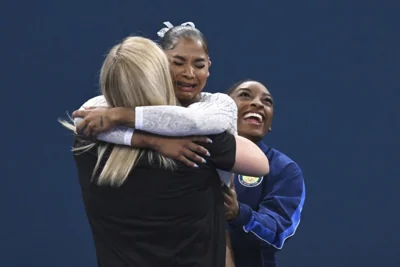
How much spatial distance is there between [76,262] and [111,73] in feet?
7.97

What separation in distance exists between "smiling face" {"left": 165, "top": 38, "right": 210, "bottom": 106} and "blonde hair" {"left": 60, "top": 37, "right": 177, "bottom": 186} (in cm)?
38

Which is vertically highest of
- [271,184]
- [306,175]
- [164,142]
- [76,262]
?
[164,142]

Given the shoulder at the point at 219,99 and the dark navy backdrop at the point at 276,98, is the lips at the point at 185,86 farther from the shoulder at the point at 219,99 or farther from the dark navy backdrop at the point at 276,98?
the dark navy backdrop at the point at 276,98

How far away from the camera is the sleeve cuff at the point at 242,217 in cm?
184

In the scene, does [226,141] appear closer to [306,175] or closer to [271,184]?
[271,184]

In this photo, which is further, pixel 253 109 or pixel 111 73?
pixel 253 109

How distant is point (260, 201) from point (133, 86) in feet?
2.55

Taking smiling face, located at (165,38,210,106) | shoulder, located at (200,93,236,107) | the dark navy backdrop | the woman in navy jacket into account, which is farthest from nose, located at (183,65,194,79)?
the dark navy backdrop

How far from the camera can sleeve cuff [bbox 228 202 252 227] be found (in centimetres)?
184

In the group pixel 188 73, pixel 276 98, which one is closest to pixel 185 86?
pixel 188 73

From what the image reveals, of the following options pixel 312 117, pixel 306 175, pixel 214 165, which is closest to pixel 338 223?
pixel 306 175

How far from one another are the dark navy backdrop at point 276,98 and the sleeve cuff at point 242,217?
184 cm

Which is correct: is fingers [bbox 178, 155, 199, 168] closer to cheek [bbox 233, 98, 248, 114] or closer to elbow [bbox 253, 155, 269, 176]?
elbow [bbox 253, 155, 269, 176]

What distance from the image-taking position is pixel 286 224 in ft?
6.47
